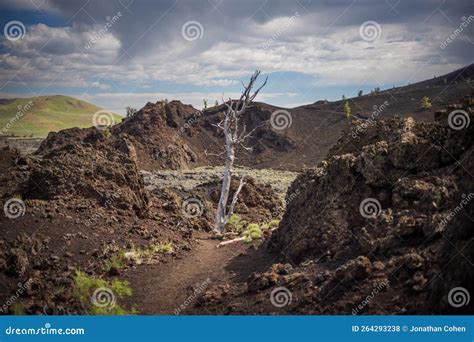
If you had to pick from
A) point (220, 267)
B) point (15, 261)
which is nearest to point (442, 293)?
point (220, 267)

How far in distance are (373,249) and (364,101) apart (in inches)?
2258

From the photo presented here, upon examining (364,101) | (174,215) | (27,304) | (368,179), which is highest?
(364,101)

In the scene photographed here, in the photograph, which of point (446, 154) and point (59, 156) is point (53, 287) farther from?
point (446, 154)

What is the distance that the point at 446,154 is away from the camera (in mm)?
10102
